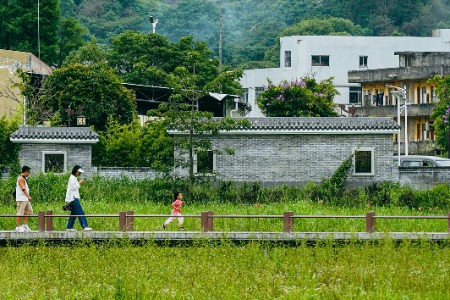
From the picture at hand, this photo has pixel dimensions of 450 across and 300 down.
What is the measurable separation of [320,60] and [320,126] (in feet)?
125

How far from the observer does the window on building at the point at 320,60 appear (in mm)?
80438

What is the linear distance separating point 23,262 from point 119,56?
4272cm

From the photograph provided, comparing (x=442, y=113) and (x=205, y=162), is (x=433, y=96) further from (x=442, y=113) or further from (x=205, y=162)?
(x=205, y=162)

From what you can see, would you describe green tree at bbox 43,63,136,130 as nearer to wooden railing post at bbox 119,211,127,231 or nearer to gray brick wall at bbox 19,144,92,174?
gray brick wall at bbox 19,144,92,174

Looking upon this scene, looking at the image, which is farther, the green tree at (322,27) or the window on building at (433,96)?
the green tree at (322,27)

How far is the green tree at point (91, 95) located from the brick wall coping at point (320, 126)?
1153 centimetres

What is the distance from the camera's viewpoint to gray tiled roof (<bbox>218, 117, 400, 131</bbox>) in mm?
42625

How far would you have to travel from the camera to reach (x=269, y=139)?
42938mm

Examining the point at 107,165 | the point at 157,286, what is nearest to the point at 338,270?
the point at 157,286

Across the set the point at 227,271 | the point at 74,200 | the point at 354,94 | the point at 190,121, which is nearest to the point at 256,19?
the point at 354,94

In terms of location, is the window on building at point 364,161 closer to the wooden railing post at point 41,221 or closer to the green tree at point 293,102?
the green tree at point 293,102

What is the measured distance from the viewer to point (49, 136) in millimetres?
41938

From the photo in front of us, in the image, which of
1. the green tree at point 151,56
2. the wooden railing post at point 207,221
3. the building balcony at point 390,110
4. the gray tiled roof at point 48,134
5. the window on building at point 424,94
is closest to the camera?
the wooden railing post at point 207,221

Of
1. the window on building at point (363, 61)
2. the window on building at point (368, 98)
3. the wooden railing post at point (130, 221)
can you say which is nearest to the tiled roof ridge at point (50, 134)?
the wooden railing post at point (130, 221)
